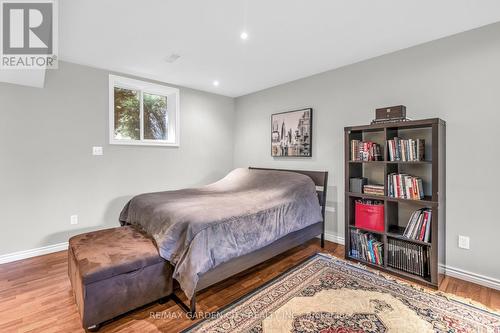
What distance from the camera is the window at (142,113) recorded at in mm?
3488

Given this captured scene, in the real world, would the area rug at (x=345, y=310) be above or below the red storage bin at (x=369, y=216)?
below

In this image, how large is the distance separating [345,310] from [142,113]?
142 inches

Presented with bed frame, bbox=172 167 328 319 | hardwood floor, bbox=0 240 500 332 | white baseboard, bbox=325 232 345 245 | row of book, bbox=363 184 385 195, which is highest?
row of book, bbox=363 184 385 195

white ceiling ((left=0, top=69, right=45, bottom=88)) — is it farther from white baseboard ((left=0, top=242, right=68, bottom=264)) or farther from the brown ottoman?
white baseboard ((left=0, top=242, right=68, bottom=264))

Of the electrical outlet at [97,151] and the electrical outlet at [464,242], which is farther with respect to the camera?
the electrical outlet at [97,151]

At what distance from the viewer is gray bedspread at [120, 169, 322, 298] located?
1.83 meters

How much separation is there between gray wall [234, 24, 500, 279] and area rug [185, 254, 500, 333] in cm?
75

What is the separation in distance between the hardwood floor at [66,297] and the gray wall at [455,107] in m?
0.54

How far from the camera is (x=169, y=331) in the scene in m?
1.68

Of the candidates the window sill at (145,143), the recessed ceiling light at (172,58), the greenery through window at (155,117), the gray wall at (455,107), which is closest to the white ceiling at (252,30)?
the recessed ceiling light at (172,58)

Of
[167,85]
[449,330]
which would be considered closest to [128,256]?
[449,330]

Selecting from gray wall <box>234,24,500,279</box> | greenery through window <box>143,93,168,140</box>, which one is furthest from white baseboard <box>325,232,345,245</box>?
greenery through window <box>143,93,168,140</box>

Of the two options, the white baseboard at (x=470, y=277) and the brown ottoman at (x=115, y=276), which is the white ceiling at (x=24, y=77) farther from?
the white baseboard at (x=470, y=277)

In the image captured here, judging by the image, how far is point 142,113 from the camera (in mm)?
3801
